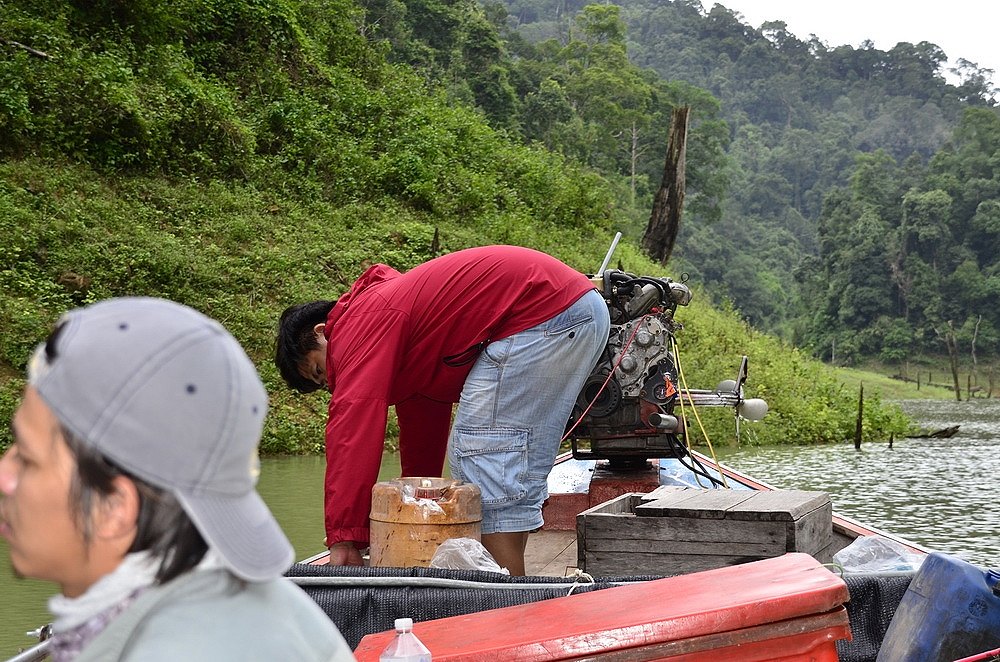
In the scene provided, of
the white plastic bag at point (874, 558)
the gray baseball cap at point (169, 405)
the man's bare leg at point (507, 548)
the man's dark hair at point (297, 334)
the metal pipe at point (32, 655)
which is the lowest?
the metal pipe at point (32, 655)

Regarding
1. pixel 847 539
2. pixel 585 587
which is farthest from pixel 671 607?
pixel 847 539

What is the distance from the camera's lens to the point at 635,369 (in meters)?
4.84

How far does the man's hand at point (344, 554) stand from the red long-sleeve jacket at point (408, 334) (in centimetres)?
2

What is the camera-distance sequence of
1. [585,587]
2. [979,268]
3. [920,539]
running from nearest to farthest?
[585,587] < [920,539] < [979,268]

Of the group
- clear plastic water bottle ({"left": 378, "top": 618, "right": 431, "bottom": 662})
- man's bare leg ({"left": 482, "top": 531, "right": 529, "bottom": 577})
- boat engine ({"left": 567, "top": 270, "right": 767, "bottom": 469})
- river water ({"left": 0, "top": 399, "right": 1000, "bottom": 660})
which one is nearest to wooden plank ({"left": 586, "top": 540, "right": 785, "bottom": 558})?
man's bare leg ({"left": 482, "top": 531, "right": 529, "bottom": 577})

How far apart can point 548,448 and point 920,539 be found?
6.08 metres

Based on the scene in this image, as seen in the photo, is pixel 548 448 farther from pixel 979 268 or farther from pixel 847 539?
pixel 979 268

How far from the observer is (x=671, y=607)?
88.1 inches

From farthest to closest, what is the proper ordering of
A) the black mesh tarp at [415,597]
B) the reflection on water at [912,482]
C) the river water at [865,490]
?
the reflection on water at [912,482] < the river water at [865,490] < the black mesh tarp at [415,597]

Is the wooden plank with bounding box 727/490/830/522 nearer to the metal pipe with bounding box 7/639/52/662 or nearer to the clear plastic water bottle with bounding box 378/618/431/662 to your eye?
the clear plastic water bottle with bounding box 378/618/431/662

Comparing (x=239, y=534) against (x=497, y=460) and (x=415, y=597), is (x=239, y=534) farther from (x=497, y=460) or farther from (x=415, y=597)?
(x=497, y=460)

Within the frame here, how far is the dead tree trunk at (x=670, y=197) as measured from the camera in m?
17.8

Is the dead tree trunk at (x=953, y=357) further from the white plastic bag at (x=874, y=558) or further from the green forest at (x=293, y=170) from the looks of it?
the white plastic bag at (x=874, y=558)

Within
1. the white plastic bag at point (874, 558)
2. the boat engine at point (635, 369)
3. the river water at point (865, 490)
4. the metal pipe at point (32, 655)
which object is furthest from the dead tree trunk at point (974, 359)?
the metal pipe at point (32, 655)
